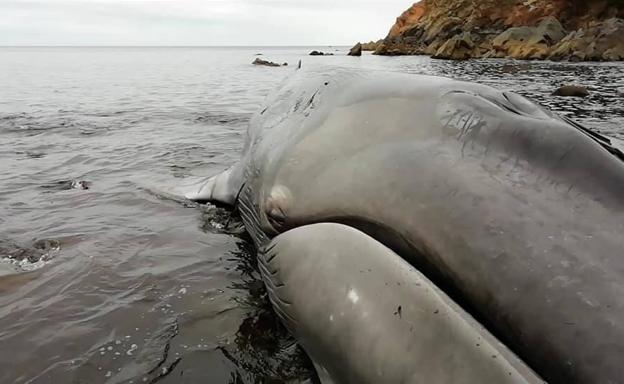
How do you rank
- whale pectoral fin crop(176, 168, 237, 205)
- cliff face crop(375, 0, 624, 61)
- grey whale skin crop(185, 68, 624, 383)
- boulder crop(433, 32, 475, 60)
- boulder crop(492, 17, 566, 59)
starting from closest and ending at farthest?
grey whale skin crop(185, 68, 624, 383)
whale pectoral fin crop(176, 168, 237, 205)
cliff face crop(375, 0, 624, 61)
boulder crop(492, 17, 566, 59)
boulder crop(433, 32, 475, 60)

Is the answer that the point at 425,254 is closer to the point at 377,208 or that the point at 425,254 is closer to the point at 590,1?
the point at 377,208

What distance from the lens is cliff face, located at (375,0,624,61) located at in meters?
39.5

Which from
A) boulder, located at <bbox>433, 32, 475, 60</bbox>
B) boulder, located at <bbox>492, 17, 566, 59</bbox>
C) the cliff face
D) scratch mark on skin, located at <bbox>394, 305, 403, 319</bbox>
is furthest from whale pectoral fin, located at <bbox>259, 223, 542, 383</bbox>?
boulder, located at <bbox>433, 32, 475, 60</bbox>

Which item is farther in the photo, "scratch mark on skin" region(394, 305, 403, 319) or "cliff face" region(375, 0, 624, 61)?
"cliff face" region(375, 0, 624, 61)

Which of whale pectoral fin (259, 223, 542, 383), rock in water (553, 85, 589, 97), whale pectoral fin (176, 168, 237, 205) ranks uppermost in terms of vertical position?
whale pectoral fin (259, 223, 542, 383)

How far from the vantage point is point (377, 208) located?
7.59ft

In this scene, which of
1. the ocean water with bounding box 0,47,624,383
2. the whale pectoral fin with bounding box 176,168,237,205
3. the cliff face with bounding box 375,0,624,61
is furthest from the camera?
the cliff face with bounding box 375,0,624,61

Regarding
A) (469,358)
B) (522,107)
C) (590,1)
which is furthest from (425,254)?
(590,1)

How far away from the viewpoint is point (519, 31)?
160 ft

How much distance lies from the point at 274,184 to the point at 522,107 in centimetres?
135

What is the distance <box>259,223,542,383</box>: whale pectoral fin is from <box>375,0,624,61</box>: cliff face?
138ft

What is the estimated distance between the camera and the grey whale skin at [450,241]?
5.57ft

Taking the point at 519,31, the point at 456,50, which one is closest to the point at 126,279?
the point at 456,50

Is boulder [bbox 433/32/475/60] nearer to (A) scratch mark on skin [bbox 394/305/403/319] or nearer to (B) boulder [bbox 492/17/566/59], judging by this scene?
(B) boulder [bbox 492/17/566/59]
